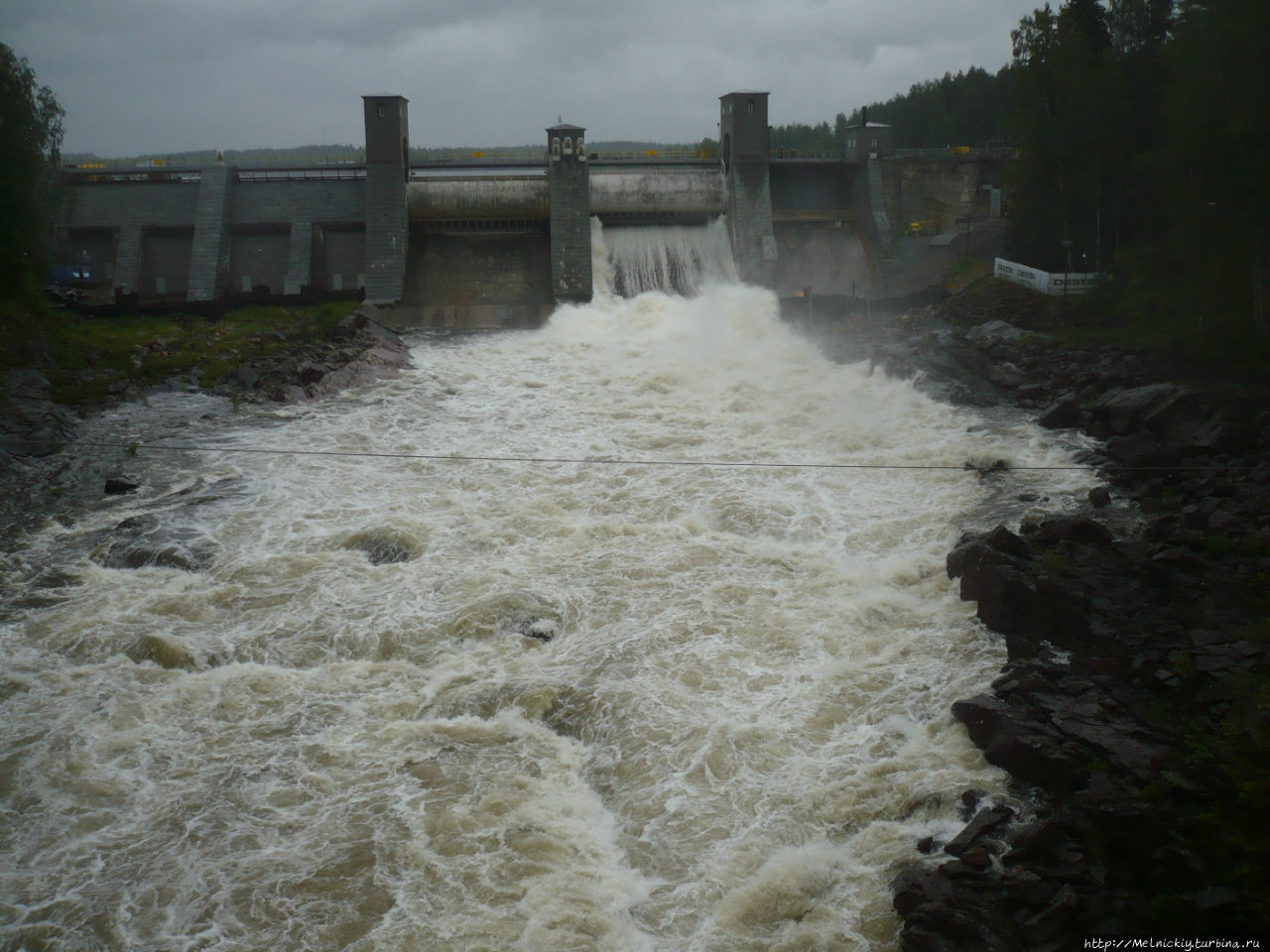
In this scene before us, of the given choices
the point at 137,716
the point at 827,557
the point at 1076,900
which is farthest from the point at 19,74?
the point at 1076,900

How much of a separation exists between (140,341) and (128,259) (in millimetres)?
9442

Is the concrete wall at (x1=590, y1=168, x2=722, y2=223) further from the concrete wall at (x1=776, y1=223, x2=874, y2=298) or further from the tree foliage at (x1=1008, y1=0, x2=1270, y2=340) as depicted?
the tree foliage at (x1=1008, y1=0, x2=1270, y2=340)

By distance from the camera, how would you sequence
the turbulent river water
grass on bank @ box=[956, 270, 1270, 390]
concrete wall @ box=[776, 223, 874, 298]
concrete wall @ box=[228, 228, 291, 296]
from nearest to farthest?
the turbulent river water < grass on bank @ box=[956, 270, 1270, 390] < concrete wall @ box=[228, 228, 291, 296] < concrete wall @ box=[776, 223, 874, 298]

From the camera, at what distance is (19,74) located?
32.7 m

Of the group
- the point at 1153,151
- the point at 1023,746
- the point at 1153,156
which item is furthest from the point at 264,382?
the point at 1153,151

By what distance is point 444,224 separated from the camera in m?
37.2

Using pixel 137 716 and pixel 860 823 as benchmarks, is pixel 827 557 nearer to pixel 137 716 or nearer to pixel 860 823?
pixel 860 823

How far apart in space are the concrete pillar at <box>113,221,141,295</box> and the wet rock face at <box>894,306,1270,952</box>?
3266 centimetres

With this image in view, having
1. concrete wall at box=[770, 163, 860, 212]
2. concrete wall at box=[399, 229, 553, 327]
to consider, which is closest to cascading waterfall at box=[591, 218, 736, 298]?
concrete wall at box=[399, 229, 553, 327]

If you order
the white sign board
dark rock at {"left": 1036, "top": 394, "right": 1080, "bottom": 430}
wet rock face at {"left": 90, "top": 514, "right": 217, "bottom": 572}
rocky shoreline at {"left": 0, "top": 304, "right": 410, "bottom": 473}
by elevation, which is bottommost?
wet rock face at {"left": 90, "top": 514, "right": 217, "bottom": 572}

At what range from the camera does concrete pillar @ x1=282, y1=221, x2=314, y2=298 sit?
1438 inches

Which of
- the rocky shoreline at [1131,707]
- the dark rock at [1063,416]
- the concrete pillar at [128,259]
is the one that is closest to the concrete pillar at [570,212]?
the concrete pillar at [128,259]

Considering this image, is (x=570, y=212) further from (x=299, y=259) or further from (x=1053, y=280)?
(x=1053, y=280)

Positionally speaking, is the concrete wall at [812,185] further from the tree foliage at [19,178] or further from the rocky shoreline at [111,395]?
the tree foliage at [19,178]
